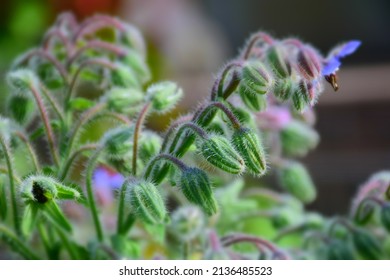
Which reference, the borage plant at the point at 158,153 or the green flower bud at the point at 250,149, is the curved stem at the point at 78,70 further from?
the green flower bud at the point at 250,149

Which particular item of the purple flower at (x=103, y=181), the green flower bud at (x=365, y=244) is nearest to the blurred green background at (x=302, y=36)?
the purple flower at (x=103, y=181)

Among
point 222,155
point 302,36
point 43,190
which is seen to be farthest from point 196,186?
point 302,36

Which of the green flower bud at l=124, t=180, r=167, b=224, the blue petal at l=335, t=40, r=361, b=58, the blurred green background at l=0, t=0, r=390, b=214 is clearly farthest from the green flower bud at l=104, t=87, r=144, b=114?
the blurred green background at l=0, t=0, r=390, b=214

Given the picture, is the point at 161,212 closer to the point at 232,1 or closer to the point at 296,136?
the point at 296,136

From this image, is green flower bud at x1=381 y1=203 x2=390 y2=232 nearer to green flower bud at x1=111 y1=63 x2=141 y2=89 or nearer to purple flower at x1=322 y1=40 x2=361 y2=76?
purple flower at x1=322 y1=40 x2=361 y2=76

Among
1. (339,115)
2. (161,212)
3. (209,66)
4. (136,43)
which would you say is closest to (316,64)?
(161,212)
